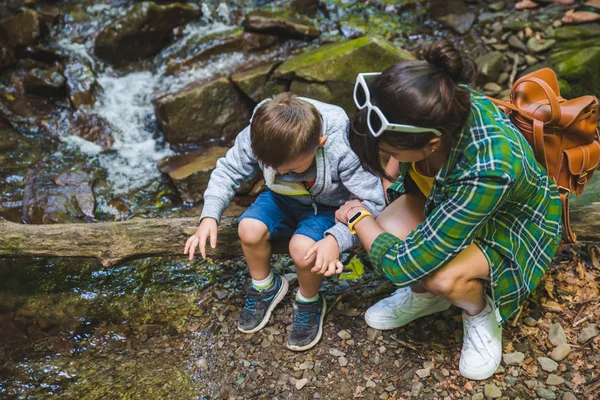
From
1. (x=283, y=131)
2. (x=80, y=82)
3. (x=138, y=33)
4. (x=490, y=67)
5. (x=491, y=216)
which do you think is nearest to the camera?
(x=491, y=216)

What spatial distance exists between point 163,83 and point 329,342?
3752 millimetres

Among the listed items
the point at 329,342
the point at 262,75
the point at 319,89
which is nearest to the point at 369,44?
the point at 319,89

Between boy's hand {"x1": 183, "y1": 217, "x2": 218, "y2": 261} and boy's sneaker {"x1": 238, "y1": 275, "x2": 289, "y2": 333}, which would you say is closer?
boy's hand {"x1": 183, "y1": 217, "x2": 218, "y2": 261}

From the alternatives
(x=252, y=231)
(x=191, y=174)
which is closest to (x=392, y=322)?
(x=252, y=231)

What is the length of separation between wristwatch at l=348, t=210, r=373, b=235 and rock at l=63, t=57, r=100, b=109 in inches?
154

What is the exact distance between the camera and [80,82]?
5.08m

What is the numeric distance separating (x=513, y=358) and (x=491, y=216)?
0.84 m

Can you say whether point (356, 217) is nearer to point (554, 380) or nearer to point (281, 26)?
point (554, 380)

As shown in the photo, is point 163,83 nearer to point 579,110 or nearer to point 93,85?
point 93,85

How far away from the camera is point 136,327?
8.82ft

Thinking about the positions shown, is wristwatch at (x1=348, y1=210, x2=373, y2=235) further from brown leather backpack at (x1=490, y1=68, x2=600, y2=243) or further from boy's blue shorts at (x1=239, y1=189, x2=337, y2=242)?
brown leather backpack at (x1=490, y1=68, x2=600, y2=243)

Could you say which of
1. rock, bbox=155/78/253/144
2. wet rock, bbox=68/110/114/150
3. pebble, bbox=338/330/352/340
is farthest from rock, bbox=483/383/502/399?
wet rock, bbox=68/110/114/150

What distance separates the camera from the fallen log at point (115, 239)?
250 centimetres

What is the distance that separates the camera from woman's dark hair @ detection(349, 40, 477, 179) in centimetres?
155
